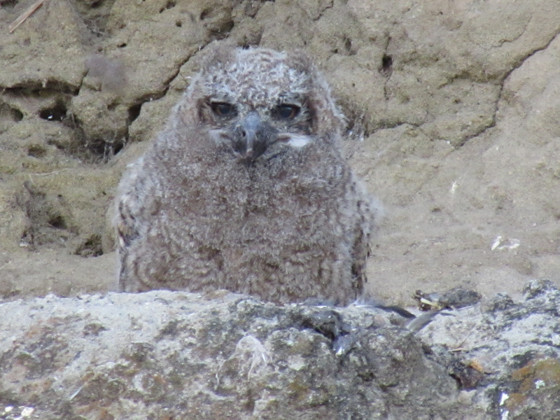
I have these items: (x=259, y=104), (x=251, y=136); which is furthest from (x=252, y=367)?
(x=259, y=104)

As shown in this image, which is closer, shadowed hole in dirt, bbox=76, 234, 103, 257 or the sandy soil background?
the sandy soil background

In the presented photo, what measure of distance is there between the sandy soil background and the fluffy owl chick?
1.95m

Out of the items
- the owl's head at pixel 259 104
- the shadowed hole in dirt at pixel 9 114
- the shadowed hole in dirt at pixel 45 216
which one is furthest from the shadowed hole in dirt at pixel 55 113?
the owl's head at pixel 259 104

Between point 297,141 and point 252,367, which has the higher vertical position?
point 252,367

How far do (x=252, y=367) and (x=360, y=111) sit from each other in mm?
4905

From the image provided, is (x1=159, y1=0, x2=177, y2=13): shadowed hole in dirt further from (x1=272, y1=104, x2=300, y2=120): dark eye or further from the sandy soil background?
(x1=272, y1=104, x2=300, y2=120): dark eye

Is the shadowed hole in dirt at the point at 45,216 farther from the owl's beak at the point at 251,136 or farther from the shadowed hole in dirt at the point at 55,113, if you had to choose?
the owl's beak at the point at 251,136

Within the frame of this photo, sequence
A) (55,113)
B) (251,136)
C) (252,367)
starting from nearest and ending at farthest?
A: (252,367)
(251,136)
(55,113)

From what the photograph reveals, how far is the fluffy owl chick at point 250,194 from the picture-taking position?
14.6 feet

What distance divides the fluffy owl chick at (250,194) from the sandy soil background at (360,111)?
6.41 feet

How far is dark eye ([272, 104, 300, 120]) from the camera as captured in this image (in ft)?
14.8

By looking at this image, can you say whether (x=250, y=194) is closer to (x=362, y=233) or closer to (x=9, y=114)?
(x=362, y=233)

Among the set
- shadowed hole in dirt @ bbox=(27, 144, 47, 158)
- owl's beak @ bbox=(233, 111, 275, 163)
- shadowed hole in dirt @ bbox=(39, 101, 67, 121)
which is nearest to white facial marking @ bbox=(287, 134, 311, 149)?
owl's beak @ bbox=(233, 111, 275, 163)

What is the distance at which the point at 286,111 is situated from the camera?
4555 mm
